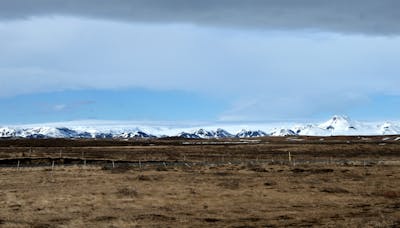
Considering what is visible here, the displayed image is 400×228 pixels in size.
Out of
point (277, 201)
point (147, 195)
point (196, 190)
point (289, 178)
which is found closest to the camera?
point (277, 201)

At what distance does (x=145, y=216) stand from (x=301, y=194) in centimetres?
1203

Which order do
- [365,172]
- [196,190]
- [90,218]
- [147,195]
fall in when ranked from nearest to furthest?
[90,218]
[147,195]
[196,190]
[365,172]

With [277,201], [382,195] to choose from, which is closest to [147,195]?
[277,201]

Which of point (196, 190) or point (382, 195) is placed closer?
point (382, 195)

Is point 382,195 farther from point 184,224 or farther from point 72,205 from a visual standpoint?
point 72,205

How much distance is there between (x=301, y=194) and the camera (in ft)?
111

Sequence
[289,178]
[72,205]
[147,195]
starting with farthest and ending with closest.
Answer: [289,178], [147,195], [72,205]

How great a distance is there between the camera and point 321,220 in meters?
23.9

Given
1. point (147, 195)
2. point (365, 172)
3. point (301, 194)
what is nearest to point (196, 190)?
point (147, 195)

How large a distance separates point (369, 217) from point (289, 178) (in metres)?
20.2

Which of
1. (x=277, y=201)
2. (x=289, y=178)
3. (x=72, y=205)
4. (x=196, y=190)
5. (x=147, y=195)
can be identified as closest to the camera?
(x=72, y=205)

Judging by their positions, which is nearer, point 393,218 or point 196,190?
point 393,218

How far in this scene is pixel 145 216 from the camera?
25.3m

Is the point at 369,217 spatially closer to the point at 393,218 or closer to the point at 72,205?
the point at 393,218
